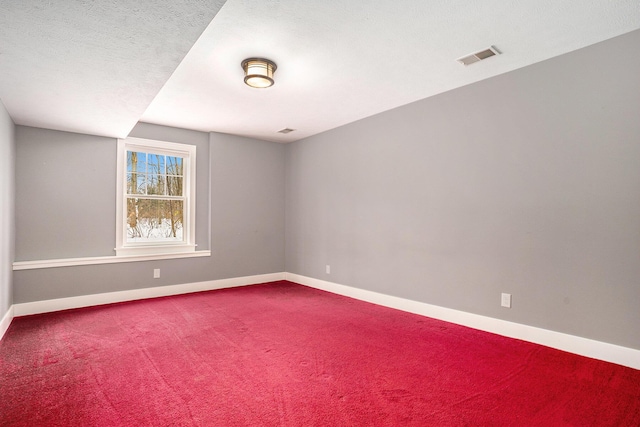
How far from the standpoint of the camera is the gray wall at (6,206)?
3.25 metres

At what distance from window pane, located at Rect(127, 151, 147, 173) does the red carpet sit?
216 centimetres

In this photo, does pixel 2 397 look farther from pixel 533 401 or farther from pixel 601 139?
pixel 601 139

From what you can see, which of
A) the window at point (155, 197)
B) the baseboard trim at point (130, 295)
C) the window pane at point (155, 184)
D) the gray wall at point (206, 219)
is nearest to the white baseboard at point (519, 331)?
the baseboard trim at point (130, 295)

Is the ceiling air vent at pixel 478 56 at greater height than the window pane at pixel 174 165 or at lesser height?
greater

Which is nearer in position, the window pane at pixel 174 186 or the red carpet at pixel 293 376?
the red carpet at pixel 293 376

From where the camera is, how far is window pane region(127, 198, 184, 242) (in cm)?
492

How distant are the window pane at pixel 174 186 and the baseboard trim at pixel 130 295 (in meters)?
1.43

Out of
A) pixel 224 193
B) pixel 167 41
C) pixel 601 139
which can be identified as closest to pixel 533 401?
pixel 601 139

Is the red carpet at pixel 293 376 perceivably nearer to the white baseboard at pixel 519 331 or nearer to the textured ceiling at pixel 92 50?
the white baseboard at pixel 519 331

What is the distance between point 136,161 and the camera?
496 centimetres

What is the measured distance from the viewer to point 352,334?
3338mm

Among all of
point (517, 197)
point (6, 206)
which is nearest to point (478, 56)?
point (517, 197)

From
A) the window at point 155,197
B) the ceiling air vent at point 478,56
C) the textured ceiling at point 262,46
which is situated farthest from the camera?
the window at point 155,197

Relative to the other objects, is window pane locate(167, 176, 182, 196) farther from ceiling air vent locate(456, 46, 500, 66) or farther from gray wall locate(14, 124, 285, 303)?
ceiling air vent locate(456, 46, 500, 66)
